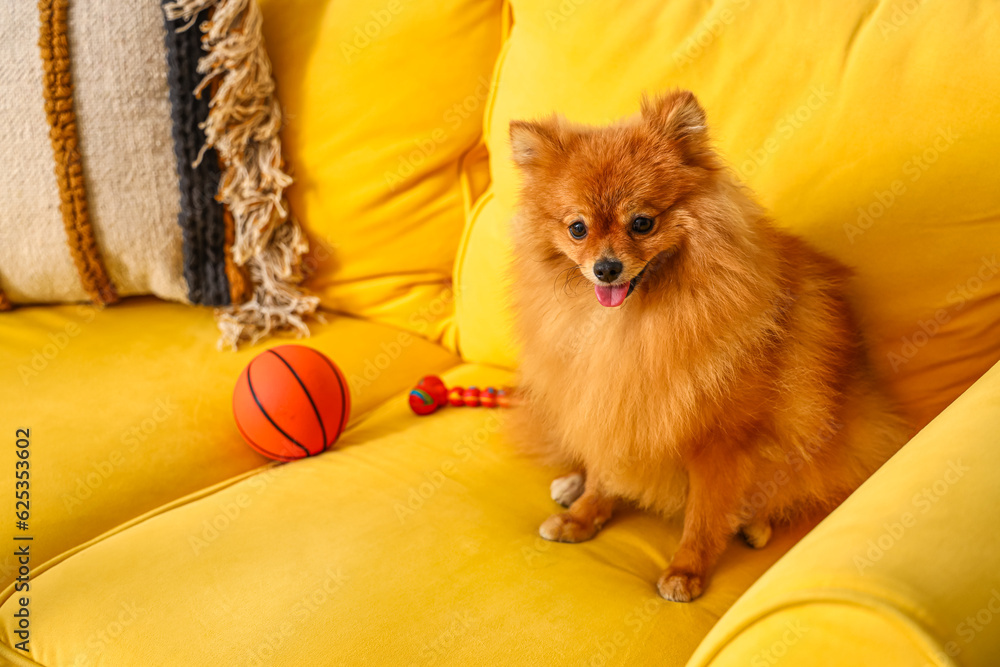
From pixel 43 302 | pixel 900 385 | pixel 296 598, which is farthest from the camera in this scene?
pixel 43 302

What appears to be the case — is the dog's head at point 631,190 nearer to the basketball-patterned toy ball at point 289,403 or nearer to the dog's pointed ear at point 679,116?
the dog's pointed ear at point 679,116

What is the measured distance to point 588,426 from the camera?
4.37ft

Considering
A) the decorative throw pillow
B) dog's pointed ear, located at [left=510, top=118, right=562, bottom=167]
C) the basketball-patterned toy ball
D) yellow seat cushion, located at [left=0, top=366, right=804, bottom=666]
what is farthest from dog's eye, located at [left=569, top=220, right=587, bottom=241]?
the decorative throw pillow

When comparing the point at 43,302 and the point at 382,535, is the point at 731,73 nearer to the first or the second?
the point at 382,535

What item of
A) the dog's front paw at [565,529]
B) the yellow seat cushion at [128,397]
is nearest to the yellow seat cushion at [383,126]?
the yellow seat cushion at [128,397]

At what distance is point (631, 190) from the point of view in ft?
3.85

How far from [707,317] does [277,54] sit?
4.34ft

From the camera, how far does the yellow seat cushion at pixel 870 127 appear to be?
1301 millimetres

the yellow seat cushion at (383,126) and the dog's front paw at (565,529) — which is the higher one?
the yellow seat cushion at (383,126)

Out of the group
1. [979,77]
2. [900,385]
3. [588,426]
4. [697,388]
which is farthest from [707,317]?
[979,77]

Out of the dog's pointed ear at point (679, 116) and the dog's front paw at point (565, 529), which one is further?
the dog's front paw at point (565, 529)

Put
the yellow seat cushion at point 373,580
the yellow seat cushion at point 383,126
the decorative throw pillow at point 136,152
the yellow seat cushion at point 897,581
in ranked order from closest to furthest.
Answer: the yellow seat cushion at point 897,581 → the yellow seat cushion at point 373,580 → the decorative throw pillow at point 136,152 → the yellow seat cushion at point 383,126

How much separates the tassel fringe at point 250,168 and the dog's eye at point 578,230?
3.05 feet

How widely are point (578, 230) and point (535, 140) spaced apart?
0.62 ft
